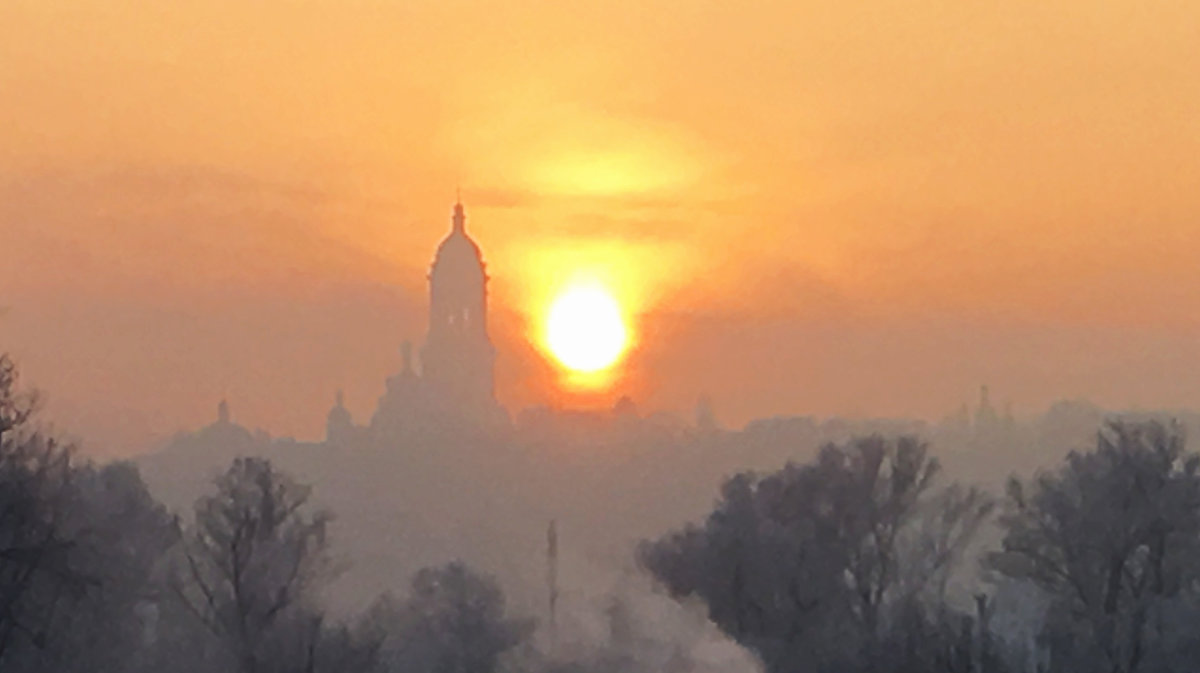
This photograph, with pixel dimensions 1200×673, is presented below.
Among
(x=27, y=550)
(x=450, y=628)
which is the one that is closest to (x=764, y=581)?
(x=450, y=628)

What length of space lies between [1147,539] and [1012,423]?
135 metres

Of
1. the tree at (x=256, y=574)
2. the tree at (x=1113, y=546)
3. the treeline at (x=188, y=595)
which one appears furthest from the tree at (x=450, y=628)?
the tree at (x=1113, y=546)

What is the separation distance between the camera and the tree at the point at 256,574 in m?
49.5

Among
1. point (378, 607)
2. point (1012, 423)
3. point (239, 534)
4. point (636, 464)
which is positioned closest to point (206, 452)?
point (636, 464)

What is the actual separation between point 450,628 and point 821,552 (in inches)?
324

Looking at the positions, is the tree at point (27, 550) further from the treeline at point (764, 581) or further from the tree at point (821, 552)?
the tree at point (821, 552)

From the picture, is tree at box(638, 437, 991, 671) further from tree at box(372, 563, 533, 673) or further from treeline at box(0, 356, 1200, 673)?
tree at box(372, 563, 533, 673)

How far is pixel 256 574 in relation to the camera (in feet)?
179

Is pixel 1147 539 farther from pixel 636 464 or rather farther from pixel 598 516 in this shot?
pixel 636 464

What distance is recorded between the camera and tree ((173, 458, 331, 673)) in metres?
49.5

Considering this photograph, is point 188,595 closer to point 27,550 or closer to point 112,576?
point 112,576

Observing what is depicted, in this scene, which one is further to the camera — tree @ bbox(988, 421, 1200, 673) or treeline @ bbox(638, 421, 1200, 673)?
tree @ bbox(988, 421, 1200, 673)

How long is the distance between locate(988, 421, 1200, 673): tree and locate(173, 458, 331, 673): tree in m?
14.3

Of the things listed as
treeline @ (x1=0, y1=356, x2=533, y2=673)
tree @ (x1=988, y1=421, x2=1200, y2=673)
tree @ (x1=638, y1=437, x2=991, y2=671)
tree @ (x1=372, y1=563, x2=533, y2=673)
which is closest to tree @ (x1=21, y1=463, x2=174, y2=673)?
treeline @ (x1=0, y1=356, x2=533, y2=673)
